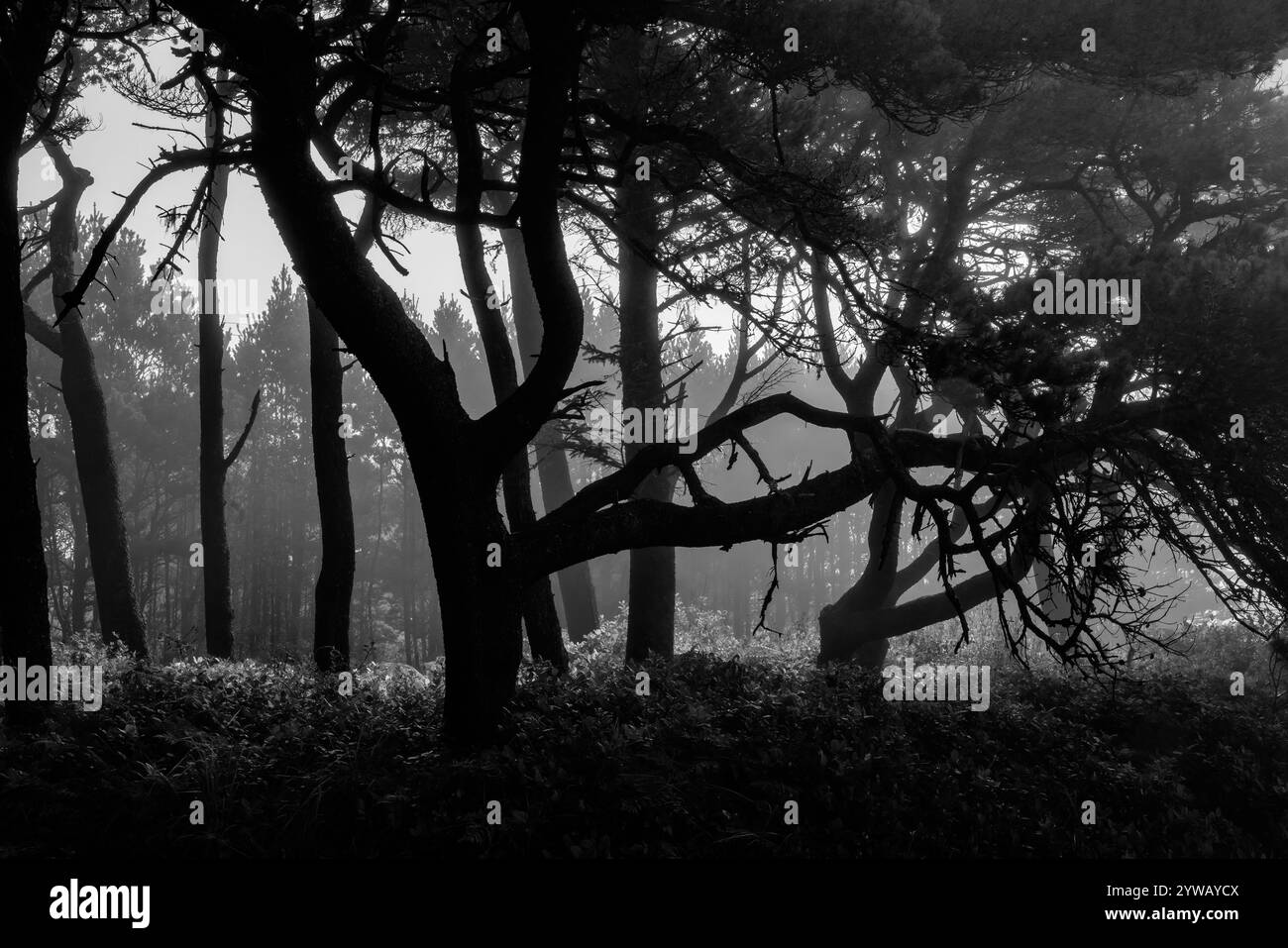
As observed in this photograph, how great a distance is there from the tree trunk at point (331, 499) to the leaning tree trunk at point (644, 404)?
3.52 metres

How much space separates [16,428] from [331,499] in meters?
3.61

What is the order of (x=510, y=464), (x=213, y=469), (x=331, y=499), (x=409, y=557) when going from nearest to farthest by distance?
(x=510, y=464)
(x=331, y=499)
(x=213, y=469)
(x=409, y=557)

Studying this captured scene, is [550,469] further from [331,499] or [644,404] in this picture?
[331,499]

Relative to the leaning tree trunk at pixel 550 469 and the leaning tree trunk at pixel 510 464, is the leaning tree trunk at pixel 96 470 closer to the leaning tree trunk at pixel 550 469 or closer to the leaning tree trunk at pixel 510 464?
the leaning tree trunk at pixel 510 464

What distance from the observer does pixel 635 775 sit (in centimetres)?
601

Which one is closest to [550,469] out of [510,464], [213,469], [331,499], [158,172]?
[213,469]

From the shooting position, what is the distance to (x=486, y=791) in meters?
5.88

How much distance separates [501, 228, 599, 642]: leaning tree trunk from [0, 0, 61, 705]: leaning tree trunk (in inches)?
435

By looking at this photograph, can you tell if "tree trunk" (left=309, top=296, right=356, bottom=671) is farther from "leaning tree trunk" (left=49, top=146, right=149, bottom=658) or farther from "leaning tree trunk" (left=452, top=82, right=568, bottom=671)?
"leaning tree trunk" (left=49, top=146, right=149, bottom=658)

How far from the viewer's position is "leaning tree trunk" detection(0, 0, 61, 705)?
6965 mm

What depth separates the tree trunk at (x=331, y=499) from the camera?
10.2m

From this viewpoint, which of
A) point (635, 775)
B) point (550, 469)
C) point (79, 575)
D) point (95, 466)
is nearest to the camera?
point (635, 775)

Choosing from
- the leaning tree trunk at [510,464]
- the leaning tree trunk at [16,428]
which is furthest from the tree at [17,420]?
the leaning tree trunk at [510,464]
